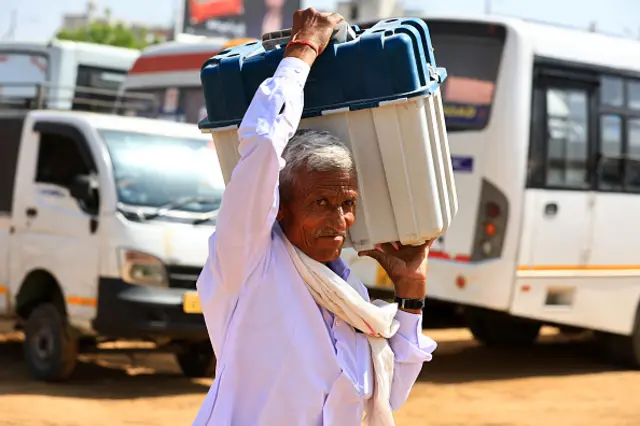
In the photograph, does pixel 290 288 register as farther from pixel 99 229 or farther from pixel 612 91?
pixel 612 91

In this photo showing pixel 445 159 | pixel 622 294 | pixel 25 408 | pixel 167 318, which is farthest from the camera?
pixel 622 294

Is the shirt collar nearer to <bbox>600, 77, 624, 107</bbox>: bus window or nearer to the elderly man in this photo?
the elderly man

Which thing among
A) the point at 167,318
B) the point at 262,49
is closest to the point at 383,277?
the point at 167,318

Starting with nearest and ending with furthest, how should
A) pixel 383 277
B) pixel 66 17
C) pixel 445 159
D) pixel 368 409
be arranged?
pixel 368 409 → pixel 445 159 → pixel 383 277 → pixel 66 17

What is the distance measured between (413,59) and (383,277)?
23.9 ft

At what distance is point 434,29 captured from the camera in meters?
10.7

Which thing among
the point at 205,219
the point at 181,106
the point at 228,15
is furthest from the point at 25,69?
the point at 228,15

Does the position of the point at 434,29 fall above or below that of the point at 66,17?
below

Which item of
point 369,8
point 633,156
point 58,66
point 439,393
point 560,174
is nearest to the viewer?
point 439,393

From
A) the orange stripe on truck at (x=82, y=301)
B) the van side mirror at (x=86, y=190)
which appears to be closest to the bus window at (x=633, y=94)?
the van side mirror at (x=86, y=190)

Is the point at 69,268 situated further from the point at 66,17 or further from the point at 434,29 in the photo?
the point at 66,17

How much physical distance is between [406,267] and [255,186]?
0.57m

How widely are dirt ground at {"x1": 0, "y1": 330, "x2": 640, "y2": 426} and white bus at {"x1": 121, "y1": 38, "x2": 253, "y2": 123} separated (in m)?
3.61

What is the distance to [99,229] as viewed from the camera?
9109mm
